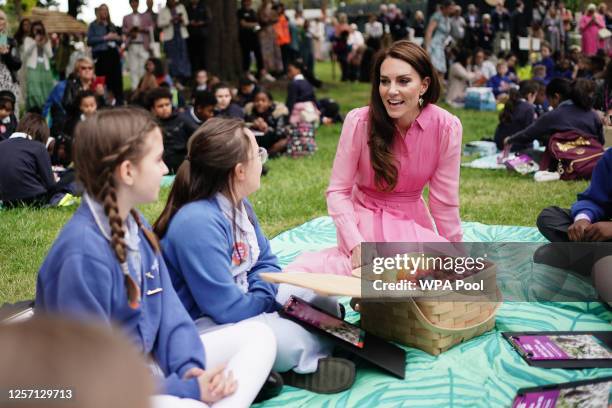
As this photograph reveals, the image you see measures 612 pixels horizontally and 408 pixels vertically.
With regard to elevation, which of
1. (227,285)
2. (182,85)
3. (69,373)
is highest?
(69,373)

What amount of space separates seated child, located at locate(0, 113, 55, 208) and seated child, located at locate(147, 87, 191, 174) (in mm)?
1522

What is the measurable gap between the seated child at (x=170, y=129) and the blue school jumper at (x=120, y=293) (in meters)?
4.85

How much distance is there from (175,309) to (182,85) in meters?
11.3

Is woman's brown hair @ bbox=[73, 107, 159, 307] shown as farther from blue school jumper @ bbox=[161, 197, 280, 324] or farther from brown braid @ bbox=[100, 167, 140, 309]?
blue school jumper @ bbox=[161, 197, 280, 324]

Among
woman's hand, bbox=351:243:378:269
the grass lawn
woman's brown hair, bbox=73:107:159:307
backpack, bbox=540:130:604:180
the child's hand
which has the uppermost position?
woman's brown hair, bbox=73:107:159:307

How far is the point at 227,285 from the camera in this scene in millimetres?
2686

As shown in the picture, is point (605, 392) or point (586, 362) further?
point (586, 362)

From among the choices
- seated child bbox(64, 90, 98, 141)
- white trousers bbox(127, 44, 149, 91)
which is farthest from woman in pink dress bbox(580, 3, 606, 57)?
seated child bbox(64, 90, 98, 141)

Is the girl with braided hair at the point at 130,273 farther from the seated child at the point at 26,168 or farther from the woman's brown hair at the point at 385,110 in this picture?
the seated child at the point at 26,168

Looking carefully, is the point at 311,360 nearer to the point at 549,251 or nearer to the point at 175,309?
the point at 175,309

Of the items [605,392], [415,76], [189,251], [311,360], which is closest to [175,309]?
[189,251]

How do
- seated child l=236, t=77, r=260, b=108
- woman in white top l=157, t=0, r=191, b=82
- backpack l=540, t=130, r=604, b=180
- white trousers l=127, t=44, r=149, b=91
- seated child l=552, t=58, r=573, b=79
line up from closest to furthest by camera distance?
backpack l=540, t=130, r=604, b=180, seated child l=236, t=77, r=260, b=108, white trousers l=127, t=44, r=149, b=91, woman in white top l=157, t=0, r=191, b=82, seated child l=552, t=58, r=573, b=79

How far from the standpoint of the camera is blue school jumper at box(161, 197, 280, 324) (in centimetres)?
265

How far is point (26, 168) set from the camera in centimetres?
560
